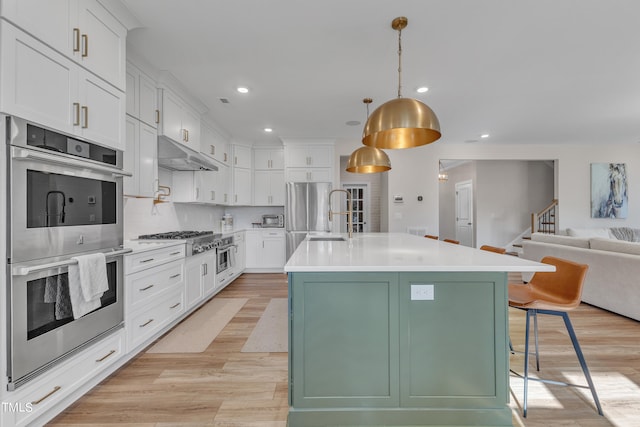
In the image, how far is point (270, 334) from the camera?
9.05ft

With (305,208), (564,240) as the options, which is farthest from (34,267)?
(564,240)

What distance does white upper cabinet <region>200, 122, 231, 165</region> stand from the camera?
14.1 feet

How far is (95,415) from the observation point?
5.51 ft

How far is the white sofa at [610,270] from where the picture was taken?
2.94 m

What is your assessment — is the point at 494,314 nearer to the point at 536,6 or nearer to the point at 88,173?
the point at 536,6

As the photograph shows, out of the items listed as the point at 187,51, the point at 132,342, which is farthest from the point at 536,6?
the point at 132,342

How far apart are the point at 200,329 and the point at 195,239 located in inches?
38.7

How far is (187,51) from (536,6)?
9.07 ft

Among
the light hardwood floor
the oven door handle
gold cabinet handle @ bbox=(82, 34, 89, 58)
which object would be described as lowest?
the light hardwood floor

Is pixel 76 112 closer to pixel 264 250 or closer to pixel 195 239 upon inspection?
pixel 195 239

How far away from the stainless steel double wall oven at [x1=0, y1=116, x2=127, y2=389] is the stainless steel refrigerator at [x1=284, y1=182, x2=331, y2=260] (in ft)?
Answer: 11.3

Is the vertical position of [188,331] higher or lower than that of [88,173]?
lower

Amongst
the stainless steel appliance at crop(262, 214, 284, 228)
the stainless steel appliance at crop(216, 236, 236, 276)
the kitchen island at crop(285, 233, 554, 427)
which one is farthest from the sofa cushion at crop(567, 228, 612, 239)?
the stainless steel appliance at crop(216, 236, 236, 276)

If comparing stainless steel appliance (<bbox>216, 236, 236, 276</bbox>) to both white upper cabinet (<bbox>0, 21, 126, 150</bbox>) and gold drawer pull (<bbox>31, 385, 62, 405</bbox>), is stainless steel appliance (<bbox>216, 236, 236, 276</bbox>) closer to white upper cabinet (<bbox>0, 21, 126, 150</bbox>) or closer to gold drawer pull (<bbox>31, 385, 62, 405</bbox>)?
white upper cabinet (<bbox>0, 21, 126, 150</bbox>)
